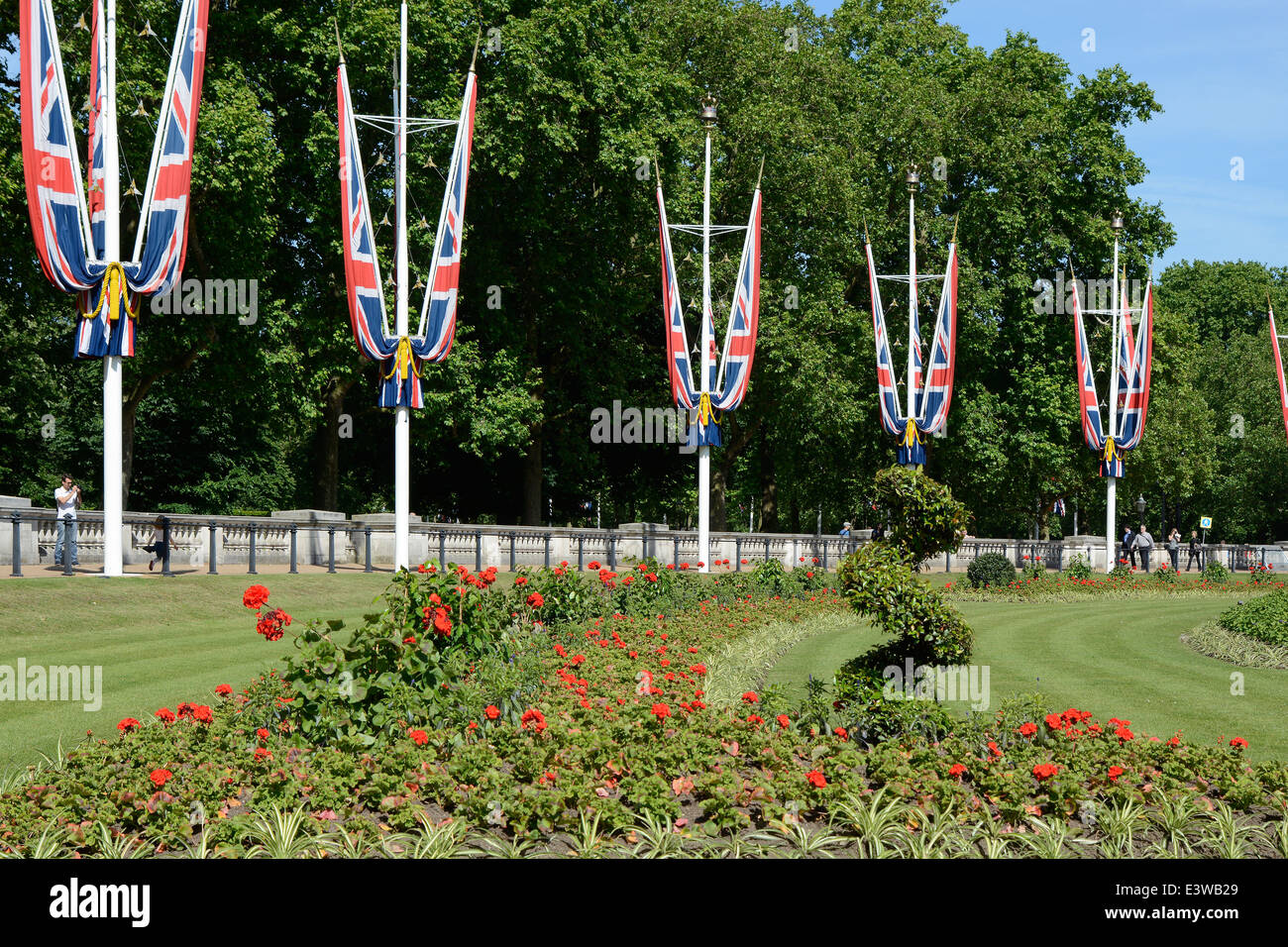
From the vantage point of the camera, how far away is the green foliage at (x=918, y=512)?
36.7 ft

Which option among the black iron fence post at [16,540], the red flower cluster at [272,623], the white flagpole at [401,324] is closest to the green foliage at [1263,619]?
the red flower cluster at [272,623]

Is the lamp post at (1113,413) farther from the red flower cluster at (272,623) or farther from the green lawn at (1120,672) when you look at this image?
the red flower cluster at (272,623)

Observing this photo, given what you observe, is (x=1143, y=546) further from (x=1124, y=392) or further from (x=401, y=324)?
(x=401, y=324)

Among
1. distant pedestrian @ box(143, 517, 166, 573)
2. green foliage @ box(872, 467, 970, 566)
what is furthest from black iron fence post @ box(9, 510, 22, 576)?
green foliage @ box(872, 467, 970, 566)

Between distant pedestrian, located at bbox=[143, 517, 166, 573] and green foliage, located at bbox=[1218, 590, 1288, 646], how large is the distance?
18.5 m

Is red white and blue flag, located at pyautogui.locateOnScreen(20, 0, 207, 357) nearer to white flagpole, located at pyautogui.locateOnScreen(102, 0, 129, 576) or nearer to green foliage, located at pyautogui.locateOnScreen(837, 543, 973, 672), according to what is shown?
white flagpole, located at pyautogui.locateOnScreen(102, 0, 129, 576)

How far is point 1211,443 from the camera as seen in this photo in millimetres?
67875

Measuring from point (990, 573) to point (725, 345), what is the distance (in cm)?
930

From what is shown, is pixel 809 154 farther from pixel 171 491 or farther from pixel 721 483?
pixel 171 491

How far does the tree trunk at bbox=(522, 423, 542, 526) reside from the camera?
3984 centimetres

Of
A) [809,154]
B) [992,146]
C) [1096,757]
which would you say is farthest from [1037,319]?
[1096,757]

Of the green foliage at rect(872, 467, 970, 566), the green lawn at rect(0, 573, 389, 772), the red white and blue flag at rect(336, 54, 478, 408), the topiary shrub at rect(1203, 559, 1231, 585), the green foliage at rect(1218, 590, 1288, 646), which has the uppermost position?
the red white and blue flag at rect(336, 54, 478, 408)
